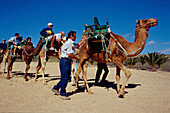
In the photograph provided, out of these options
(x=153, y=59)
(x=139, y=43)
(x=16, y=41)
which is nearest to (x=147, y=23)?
(x=139, y=43)

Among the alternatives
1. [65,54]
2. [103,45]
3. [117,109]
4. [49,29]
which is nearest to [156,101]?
[117,109]

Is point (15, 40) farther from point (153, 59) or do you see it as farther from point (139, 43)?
point (153, 59)

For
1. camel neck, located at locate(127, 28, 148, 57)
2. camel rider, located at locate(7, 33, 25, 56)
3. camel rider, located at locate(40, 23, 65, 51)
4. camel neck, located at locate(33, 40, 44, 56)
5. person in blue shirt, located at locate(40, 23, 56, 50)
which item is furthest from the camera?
camel rider, located at locate(7, 33, 25, 56)

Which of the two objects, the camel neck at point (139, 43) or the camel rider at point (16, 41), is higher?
the camel rider at point (16, 41)

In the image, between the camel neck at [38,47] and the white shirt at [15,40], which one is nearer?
the camel neck at [38,47]

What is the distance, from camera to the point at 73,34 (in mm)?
5789

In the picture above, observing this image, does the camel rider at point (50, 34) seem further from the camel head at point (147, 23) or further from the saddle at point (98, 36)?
the camel head at point (147, 23)

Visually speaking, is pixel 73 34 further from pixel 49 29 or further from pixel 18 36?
pixel 18 36

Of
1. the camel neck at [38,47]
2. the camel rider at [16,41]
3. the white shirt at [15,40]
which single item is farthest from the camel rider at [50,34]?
the white shirt at [15,40]

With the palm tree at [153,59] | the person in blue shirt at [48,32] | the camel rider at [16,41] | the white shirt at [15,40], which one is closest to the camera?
the person in blue shirt at [48,32]

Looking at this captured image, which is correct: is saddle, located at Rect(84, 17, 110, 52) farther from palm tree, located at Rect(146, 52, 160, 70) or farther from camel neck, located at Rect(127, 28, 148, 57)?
palm tree, located at Rect(146, 52, 160, 70)

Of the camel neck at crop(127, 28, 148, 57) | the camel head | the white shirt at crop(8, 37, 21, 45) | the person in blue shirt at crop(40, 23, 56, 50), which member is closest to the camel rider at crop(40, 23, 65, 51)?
the person in blue shirt at crop(40, 23, 56, 50)

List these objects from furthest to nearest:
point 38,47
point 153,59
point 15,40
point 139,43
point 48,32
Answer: point 153,59, point 15,40, point 38,47, point 48,32, point 139,43

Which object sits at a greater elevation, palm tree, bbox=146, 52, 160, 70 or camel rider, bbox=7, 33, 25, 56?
camel rider, bbox=7, 33, 25, 56
